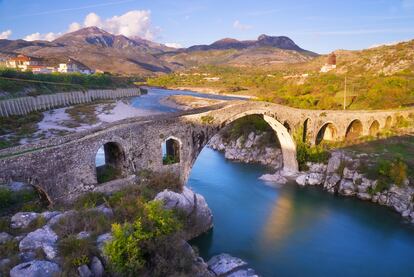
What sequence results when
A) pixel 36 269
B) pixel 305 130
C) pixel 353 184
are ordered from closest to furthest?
pixel 36 269
pixel 353 184
pixel 305 130

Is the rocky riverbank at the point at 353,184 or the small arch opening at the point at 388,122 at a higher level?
the small arch opening at the point at 388,122

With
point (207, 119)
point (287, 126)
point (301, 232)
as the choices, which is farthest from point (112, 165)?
point (287, 126)

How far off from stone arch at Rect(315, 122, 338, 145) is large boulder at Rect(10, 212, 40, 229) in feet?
83.7

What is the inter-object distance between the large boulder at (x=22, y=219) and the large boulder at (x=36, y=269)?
2.68m

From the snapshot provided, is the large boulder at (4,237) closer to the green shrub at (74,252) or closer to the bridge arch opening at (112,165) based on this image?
the green shrub at (74,252)

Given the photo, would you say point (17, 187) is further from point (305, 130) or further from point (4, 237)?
point (305, 130)

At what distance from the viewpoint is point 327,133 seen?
31.7 metres

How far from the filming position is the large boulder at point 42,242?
9039 millimetres

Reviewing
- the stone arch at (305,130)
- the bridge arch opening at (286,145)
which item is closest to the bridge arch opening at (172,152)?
the bridge arch opening at (286,145)

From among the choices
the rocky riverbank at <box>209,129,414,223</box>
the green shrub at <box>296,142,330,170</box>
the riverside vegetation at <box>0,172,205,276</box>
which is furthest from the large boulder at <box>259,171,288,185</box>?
the riverside vegetation at <box>0,172,205,276</box>

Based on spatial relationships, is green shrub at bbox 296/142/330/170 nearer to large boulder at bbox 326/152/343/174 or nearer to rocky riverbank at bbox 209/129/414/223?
rocky riverbank at bbox 209/129/414/223

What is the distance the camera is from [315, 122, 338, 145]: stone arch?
3078cm

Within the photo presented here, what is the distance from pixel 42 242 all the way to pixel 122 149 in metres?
7.00

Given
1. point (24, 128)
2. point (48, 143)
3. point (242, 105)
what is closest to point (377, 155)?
point (242, 105)
